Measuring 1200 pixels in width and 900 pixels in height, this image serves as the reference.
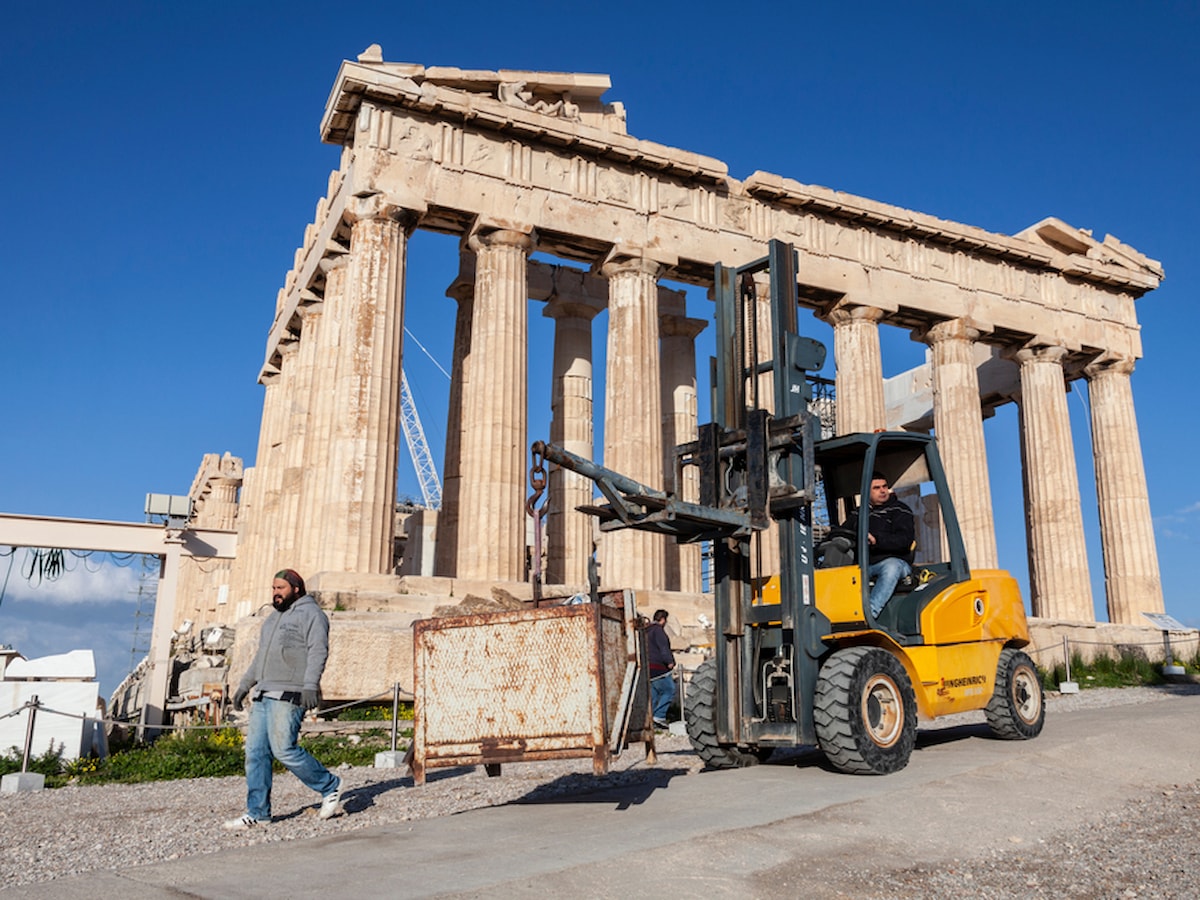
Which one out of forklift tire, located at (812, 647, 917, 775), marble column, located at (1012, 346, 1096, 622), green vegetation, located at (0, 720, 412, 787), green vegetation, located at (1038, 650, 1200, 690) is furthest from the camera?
marble column, located at (1012, 346, 1096, 622)

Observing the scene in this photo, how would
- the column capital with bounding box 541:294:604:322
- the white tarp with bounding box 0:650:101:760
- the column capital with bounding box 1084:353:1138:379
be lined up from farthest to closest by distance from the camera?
the column capital with bounding box 1084:353:1138:379
the column capital with bounding box 541:294:604:322
the white tarp with bounding box 0:650:101:760

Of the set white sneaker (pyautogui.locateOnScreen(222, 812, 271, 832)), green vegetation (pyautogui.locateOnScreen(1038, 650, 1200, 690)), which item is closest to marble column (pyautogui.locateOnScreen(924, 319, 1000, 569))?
green vegetation (pyautogui.locateOnScreen(1038, 650, 1200, 690))

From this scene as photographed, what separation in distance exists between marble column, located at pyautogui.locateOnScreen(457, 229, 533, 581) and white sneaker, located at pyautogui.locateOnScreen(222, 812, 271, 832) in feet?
43.6

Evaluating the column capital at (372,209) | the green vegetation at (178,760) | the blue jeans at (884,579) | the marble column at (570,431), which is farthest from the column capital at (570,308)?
the blue jeans at (884,579)

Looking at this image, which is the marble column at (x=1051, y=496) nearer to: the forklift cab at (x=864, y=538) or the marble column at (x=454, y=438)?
the marble column at (x=454, y=438)

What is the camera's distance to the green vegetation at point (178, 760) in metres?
12.0

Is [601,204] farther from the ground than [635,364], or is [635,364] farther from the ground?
[601,204]

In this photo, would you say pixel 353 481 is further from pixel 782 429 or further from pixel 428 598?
pixel 782 429

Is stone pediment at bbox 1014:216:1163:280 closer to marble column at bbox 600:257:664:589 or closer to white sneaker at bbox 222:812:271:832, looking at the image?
marble column at bbox 600:257:664:589

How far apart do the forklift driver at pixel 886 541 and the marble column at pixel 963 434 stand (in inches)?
740

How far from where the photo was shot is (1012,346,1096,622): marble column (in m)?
29.3

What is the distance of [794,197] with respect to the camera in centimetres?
2680

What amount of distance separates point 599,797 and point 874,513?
3.66 meters

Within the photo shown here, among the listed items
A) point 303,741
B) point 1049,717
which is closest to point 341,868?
point 303,741
